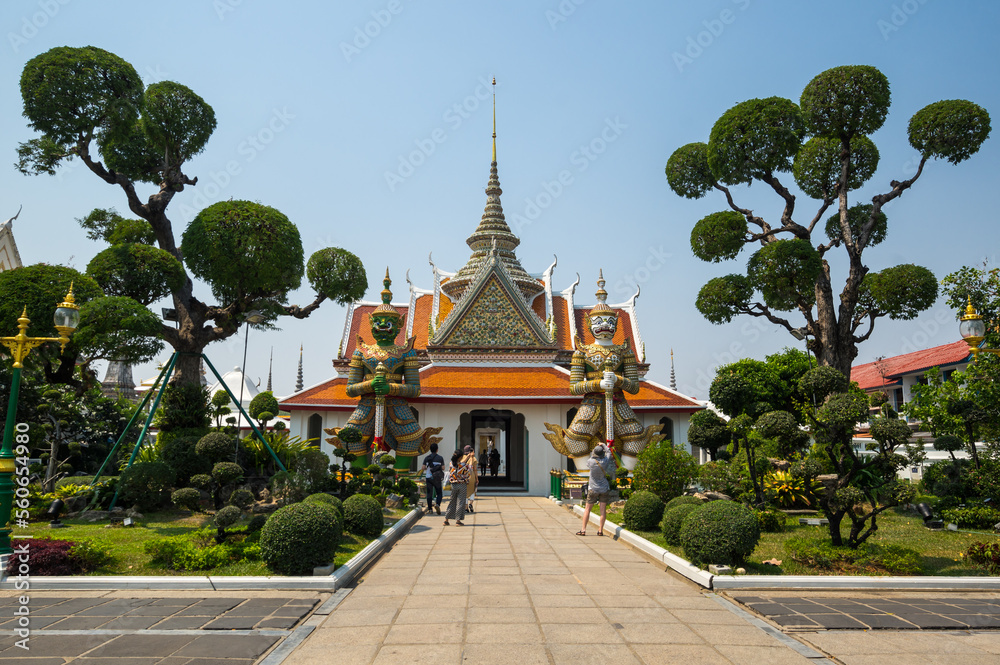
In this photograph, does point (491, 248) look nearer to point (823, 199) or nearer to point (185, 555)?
point (823, 199)

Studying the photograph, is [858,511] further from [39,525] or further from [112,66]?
[112,66]

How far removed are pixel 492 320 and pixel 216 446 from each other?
38.9 feet

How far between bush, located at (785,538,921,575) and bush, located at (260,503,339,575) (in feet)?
17.9

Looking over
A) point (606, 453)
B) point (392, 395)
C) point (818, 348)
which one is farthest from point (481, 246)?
point (606, 453)

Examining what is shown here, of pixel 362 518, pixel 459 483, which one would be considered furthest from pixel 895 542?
pixel 362 518

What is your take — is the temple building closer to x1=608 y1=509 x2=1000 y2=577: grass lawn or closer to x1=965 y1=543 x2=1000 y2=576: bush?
x1=608 y1=509 x2=1000 y2=577: grass lawn

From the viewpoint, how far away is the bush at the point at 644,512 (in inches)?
388

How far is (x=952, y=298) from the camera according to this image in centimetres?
1206

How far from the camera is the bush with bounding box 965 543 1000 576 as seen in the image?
695 centimetres

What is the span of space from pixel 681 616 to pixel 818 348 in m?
10.6

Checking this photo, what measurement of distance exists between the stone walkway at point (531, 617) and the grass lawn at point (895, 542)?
1.18 meters

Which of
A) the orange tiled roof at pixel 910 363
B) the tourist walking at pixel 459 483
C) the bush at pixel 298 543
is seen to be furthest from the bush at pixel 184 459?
the orange tiled roof at pixel 910 363

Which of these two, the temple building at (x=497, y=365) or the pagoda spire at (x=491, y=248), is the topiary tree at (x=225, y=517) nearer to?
the temple building at (x=497, y=365)

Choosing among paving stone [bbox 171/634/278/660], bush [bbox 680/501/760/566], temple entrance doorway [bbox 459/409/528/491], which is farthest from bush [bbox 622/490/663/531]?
temple entrance doorway [bbox 459/409/528/491]
